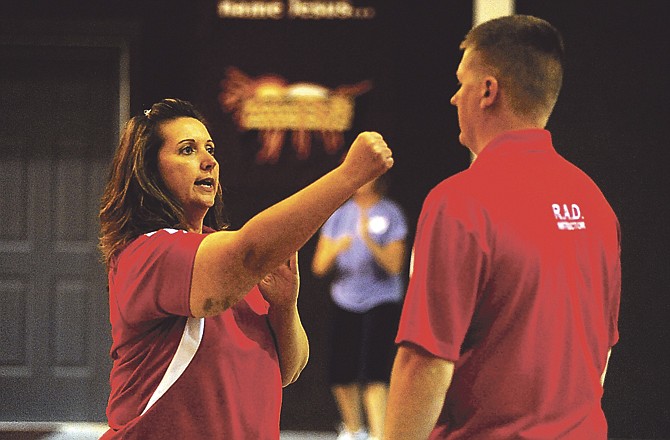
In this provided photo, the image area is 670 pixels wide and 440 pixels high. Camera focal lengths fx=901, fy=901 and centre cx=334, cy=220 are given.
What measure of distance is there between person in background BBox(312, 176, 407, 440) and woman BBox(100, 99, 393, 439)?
120 inches

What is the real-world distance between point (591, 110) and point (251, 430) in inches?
169

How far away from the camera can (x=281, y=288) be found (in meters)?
1.78

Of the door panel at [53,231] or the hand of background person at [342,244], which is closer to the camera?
the hand of background person at [342,244]

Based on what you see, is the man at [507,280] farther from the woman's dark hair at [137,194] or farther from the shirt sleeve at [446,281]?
the woman's dark hair at [137,194]

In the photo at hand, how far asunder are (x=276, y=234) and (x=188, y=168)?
381 mm

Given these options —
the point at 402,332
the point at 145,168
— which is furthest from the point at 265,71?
the point at 402,332

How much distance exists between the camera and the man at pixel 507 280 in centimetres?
140

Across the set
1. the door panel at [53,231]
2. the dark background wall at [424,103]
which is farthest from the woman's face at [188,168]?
the door panel at [53,231]

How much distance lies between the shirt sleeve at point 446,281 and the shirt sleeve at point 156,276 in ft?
1.32

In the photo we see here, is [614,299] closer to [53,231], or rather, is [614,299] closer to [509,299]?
[509,299]

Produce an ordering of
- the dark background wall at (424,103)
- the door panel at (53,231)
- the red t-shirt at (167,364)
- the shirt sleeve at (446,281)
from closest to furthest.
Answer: the shirt sleeve at (446,281) < the red t-shirt at (167,364) < the dark background wall at (424,103) < the door panel at (53,231)

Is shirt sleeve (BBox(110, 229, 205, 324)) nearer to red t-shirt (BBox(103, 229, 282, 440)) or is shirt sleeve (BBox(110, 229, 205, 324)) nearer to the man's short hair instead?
red t-shirt (BBox(103, 229, 282, 440))

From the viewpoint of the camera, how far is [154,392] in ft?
5.40

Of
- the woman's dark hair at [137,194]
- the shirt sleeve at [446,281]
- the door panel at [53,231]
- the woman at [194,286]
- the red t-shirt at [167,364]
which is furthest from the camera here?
the door panel at [53,231]
